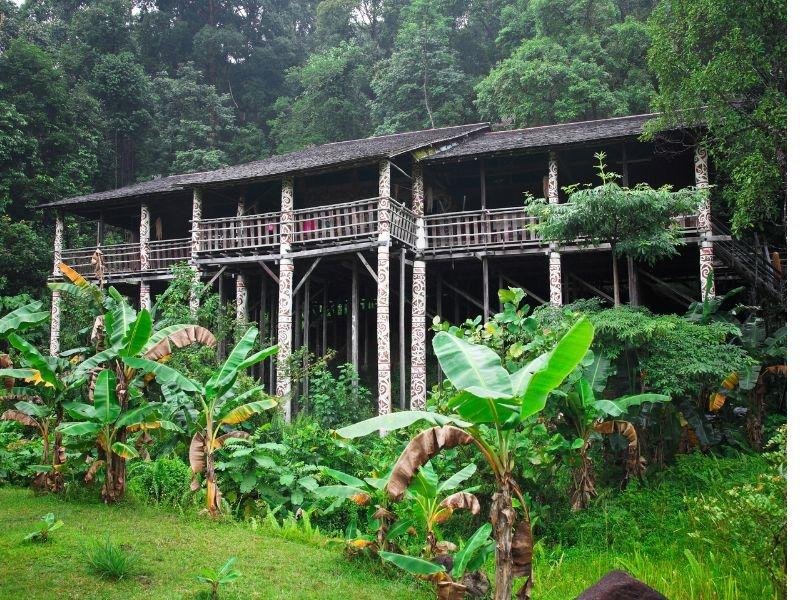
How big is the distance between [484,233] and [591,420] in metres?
7.30

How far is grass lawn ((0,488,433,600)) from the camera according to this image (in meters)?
4.88

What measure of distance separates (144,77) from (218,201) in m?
13.8

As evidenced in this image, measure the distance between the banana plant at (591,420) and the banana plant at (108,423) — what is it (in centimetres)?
420

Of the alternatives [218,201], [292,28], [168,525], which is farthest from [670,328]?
[292,28]

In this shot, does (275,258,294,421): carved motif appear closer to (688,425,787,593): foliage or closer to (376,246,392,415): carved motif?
(376,246,392,415): carved motif

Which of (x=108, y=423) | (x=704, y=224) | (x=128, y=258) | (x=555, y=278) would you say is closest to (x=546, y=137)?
(x=555, y=278)

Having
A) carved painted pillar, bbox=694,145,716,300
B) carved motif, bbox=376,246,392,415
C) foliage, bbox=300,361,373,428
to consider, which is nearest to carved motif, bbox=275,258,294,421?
foliage, bbox=300,361,373,428

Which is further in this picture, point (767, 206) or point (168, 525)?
point (767, 206)

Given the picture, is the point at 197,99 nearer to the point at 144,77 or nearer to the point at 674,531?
the point at 144,77

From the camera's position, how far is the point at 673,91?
34.8 feet

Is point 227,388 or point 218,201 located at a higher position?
point 218,201

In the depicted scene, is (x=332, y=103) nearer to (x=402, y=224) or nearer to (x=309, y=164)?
(x=309, y=164)

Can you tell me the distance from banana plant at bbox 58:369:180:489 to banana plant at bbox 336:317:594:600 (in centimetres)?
331

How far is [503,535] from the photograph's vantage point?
4219 mm
